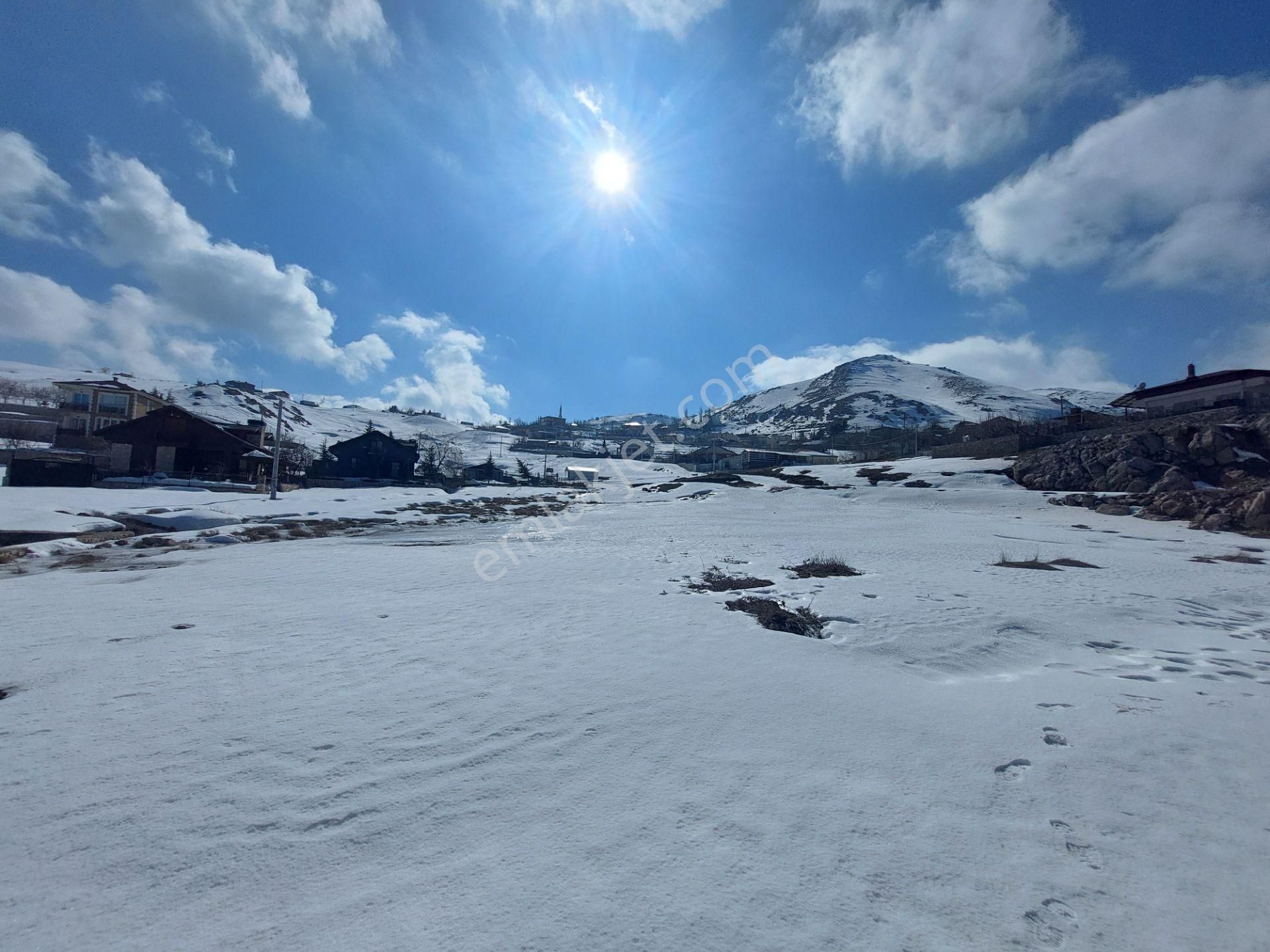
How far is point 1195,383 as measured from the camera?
134ft

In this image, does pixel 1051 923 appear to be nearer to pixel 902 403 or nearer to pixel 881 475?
pixel 881 475

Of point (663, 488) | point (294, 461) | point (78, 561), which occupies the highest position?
point (294, 461)

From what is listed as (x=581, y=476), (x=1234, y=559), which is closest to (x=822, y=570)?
(x=1234, y=559)

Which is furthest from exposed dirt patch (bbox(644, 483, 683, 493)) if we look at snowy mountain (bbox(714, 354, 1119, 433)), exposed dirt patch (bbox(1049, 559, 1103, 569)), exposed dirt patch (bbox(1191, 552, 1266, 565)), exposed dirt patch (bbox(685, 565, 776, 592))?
snowy mountain (bbox(714, 354, 1119, 433))

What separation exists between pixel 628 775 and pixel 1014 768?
95.9 inches

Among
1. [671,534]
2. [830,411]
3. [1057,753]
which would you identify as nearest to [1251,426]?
[671,534]

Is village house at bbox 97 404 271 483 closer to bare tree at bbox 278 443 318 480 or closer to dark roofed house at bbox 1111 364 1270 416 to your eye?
bare tree at bbox 278 443 318 480

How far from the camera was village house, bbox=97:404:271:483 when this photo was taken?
34562mm

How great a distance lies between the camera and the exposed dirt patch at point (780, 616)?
6.45 metres

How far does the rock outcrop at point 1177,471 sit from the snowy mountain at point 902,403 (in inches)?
3261

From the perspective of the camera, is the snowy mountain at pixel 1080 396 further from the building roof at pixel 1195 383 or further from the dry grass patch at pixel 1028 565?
the dry grass patch at pixel 1028 565

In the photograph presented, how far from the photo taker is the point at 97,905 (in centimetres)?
214

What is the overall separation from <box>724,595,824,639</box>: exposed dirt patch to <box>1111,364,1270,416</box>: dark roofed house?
43.5 metres

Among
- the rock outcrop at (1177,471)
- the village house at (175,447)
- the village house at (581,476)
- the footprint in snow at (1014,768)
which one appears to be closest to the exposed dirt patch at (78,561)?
the footprint in snow at (1014,768)
